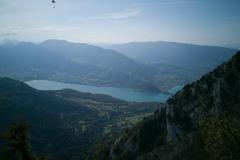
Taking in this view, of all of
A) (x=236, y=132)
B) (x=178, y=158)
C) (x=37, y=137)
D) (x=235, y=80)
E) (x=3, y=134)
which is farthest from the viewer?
(x=37, y=137)

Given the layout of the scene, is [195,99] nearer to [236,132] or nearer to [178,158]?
[178,158]

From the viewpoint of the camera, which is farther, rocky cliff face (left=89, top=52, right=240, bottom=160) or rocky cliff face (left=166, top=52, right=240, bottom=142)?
rocky cliff face (left=166, top=52, right=240, bottom=142)

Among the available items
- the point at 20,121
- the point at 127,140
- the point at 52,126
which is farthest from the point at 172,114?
the point at 52,126

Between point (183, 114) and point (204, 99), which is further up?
point (204, 99)

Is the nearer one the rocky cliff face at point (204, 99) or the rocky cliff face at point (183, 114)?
the rocky cliff face at point (183, 114)

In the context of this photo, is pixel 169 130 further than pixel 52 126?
No

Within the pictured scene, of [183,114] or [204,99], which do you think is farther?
[183,114]

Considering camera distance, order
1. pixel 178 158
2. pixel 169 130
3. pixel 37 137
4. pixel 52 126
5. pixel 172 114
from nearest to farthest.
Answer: pixel 178 158 → pixel 169 130 → pixel 172 114 → pixel 37 137 → pixel 52 126

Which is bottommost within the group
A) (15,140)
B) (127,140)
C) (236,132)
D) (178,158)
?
(127,140)

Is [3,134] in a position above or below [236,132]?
below
